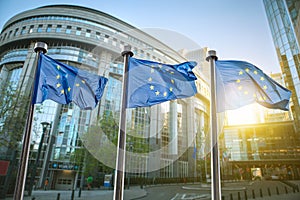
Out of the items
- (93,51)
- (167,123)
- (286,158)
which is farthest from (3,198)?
(286,158)

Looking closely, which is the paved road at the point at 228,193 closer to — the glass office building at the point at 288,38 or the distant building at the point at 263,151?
the glass office building at the point at 288,38

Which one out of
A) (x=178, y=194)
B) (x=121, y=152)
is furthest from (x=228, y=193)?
(x=121, y=152)

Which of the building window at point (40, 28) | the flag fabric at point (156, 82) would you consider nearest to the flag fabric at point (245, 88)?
the flag fabric at point (156, 82)

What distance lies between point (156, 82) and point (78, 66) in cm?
3825

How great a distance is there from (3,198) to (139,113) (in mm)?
35078

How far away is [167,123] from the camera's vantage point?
5650cm

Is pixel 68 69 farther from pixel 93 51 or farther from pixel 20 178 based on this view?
pixel 93 51

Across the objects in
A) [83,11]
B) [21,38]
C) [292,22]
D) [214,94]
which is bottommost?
[214,94]

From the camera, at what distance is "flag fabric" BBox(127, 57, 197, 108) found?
7.75 metres

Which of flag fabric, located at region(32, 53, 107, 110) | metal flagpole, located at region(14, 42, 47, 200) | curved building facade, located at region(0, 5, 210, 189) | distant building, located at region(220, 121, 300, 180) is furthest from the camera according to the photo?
distant building, located at region(220, 121, 300, 180)

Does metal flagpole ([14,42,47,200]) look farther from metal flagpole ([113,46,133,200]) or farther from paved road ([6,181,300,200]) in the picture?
paved road ([6,181,300,200])

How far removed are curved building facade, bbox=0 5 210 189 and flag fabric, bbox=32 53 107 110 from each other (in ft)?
89.4

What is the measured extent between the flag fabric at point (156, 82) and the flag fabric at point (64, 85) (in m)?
1.55

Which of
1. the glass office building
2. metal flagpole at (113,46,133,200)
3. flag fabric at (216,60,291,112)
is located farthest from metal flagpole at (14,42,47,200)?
the glass office building
